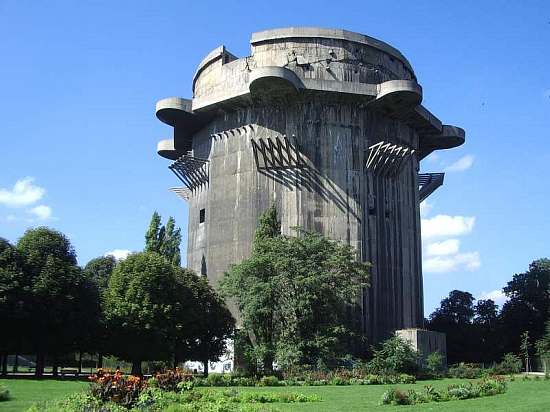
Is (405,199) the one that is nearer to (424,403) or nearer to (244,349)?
(244,349)

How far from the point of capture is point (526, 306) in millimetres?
58281

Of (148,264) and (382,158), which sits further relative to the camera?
(382,158)

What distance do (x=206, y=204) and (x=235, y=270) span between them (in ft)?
43.6

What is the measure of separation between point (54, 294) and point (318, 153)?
21.1 meters

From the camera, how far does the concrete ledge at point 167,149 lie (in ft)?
185

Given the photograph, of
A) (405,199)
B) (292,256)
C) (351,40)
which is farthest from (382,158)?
(292,256)

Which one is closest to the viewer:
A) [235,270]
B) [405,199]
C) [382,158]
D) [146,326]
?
[146,326]

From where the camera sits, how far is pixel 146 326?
3628cm

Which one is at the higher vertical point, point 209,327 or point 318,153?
point 318,153

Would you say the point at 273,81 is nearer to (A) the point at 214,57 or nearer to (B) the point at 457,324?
(A) the point at 214,57

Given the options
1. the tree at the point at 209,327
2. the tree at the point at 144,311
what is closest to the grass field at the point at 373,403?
the tree at the point at 144,311

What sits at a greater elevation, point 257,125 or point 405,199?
point 257,125

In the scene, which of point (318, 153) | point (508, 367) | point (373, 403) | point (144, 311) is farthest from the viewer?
point (318, 153)

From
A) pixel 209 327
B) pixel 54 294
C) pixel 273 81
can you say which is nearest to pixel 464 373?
pixel 209 327
